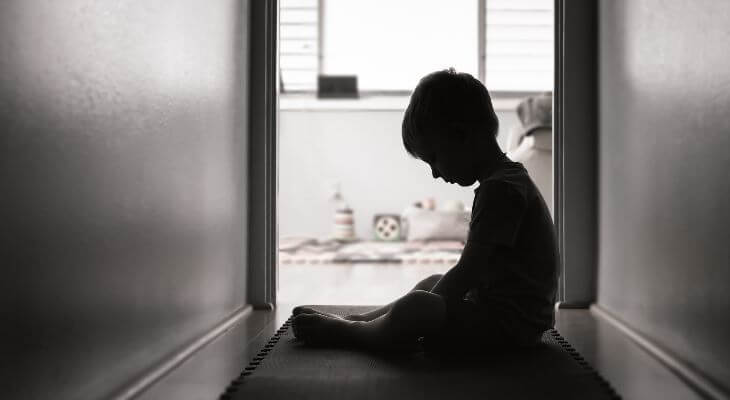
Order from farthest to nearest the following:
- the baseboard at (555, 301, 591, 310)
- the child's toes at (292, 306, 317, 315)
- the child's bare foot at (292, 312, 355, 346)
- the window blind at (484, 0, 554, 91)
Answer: the window blind at (484, 0, 554, 91) < the baseboard at (555, 301, 591, 310) < the child's toes at (292, 306, 317, 315) < the child's bare foot at (292, 312, 355, 346)

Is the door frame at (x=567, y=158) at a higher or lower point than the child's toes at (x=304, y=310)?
higher

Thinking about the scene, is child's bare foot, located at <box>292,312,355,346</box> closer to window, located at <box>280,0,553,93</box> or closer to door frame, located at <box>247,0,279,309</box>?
door frame, located at <box>247,0,279,309</box>

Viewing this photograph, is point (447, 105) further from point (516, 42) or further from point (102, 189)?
point (516, 42)

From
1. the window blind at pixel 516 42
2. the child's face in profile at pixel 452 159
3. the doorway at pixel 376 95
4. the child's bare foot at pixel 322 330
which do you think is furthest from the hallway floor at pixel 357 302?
the window blind at pixel 516 42

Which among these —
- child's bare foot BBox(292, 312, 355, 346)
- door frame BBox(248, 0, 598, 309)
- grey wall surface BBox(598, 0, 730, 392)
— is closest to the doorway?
door frame BBox(248, 0, 598, 309)

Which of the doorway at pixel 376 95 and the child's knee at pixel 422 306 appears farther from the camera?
the doorway at pixel 376 95

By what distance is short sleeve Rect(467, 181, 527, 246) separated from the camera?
3.57 ft

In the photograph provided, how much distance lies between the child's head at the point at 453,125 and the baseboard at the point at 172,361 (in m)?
0.61

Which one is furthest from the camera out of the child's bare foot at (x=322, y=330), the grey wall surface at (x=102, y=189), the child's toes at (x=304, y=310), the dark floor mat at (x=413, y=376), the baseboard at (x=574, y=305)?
the baseboard at (x=574, y=305)

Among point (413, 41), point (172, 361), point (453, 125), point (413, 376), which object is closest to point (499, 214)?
point (453, 125)

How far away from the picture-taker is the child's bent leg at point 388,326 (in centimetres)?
108

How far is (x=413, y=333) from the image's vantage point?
1096mm

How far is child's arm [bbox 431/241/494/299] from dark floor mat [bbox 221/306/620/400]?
123mm

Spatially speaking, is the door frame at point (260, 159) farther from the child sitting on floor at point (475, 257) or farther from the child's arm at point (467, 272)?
the child's arm at point (467, 272)
